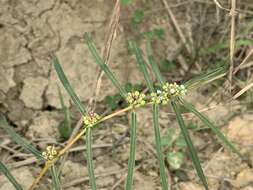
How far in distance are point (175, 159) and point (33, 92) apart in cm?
87

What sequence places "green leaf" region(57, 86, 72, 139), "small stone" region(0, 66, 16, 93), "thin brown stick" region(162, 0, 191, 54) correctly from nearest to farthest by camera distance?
"green leaf" region(57, 86, 72, 139) → "small stone" region(0, 66, 16, 93) → "thin brown stick" region(162, 0, 191, 54)

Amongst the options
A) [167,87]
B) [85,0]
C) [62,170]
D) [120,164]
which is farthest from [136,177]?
[85,0]

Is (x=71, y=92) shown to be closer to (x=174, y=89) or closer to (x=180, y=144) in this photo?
(x=174, y=89)

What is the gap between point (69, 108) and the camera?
2.55 metres

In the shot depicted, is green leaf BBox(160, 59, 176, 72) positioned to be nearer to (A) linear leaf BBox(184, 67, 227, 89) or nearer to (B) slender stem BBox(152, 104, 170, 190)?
(A) linear leaf BBox(184, 67, 227, 89)

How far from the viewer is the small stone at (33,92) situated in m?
2.52

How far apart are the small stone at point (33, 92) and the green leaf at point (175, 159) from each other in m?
0.78

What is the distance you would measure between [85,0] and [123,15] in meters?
0.25

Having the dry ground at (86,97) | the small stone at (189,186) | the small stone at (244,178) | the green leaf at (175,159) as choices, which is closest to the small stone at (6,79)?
the dry ground at (86,97)

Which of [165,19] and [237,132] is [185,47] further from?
[237,132]

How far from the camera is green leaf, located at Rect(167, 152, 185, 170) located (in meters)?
2.28

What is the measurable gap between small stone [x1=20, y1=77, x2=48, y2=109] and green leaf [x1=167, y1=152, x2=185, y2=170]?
2.55 feet

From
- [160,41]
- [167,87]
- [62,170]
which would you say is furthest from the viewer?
[160,41]

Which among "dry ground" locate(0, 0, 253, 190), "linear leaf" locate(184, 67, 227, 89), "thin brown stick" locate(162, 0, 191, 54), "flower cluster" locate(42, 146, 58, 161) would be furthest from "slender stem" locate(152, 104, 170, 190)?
"thin brown stick" locate(162, 0, 191, 54)
